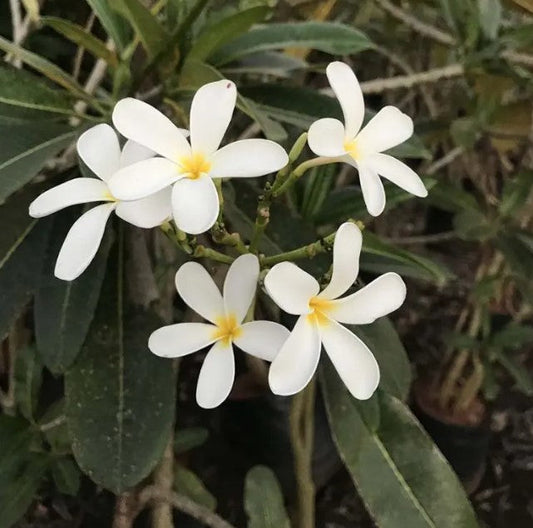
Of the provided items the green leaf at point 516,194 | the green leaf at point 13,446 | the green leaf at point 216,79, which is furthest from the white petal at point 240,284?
the green leaf at point 516,194

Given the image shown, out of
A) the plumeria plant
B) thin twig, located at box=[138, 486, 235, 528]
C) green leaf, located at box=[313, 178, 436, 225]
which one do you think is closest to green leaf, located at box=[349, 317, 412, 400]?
the plumeria plant

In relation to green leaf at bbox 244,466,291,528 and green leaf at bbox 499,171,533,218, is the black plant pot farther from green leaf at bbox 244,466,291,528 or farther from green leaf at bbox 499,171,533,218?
green leaf at bbox 244,466,291,528

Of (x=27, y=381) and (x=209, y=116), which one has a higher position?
(x=209, y=116)

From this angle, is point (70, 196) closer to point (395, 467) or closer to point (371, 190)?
point (371, 190)

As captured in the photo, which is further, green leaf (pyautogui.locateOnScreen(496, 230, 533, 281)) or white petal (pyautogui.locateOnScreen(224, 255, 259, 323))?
green leaf (pyautogui.locateOnScreen(496, 230, 533, 281))

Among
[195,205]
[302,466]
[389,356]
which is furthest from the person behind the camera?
[302,466]

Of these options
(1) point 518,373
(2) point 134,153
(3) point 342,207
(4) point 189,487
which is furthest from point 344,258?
(1) point 518,373

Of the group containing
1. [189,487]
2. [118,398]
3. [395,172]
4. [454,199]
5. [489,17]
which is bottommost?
[189,487]
